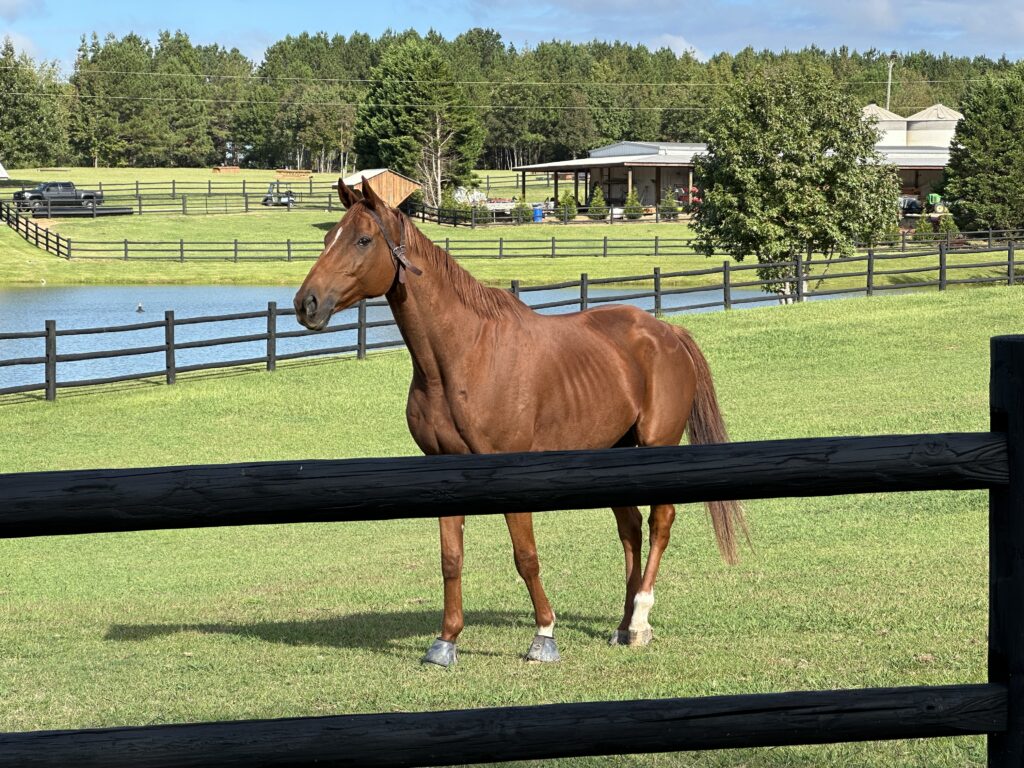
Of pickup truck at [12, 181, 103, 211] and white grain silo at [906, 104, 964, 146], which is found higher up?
white grain silo at [906, 104, 964, 146]

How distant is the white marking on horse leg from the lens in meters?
6.28

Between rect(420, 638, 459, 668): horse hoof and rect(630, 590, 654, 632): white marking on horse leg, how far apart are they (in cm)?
89

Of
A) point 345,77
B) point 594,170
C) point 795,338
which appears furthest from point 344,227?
point 345,77

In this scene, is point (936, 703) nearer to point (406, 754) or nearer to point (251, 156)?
point (406, 754)

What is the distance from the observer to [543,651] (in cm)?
598

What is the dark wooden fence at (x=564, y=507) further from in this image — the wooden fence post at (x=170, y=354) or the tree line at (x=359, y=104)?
the tree line at (x=359, y=104)

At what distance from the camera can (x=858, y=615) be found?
20.7 feet

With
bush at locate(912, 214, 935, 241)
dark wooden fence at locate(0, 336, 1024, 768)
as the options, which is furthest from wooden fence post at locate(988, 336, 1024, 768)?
bush at locate(912, 214, 935, 241)

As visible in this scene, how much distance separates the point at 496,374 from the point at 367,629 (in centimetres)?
168

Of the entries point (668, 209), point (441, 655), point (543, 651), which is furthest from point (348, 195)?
point (668, 209)

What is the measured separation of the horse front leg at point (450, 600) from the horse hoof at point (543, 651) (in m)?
0.35

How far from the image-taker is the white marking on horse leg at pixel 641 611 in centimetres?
628

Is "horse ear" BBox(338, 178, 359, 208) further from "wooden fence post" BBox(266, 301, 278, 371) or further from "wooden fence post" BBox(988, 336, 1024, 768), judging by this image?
"wooden fence post" BBox(266, 301, 278, 371)

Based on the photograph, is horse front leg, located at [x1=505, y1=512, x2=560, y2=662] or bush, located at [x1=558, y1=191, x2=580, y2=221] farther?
bush, located at [x1=558, y1=191, x2=580, y2=221]
